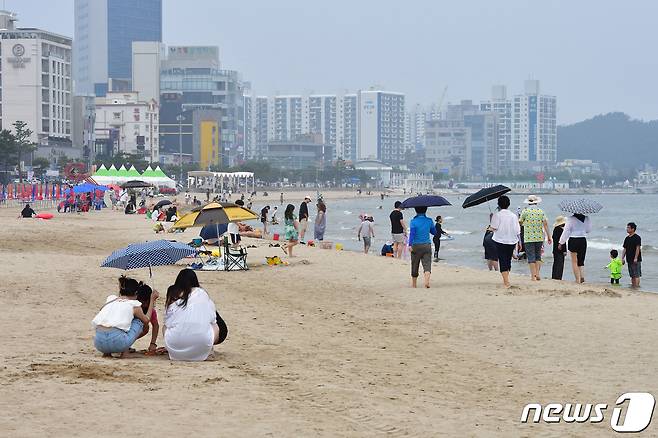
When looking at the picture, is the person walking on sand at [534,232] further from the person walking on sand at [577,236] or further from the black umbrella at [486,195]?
the person walking on sand at [577,236]

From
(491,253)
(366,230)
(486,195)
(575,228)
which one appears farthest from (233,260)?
(366,230)

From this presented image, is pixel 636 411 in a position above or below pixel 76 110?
below

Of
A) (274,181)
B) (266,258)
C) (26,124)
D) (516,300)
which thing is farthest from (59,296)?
(274,181)

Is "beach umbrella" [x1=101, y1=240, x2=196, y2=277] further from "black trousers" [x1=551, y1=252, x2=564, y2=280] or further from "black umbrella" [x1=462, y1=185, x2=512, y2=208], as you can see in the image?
"black trousers" [x1=551, y1=252, x2=564, y2=280]

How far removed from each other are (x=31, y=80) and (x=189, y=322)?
5029 inches

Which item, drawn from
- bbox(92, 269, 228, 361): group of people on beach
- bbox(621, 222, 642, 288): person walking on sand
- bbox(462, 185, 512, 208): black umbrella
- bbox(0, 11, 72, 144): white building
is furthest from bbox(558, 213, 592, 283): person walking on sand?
bbox(0, 11, 72, 144): white building

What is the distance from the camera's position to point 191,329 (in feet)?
33.4

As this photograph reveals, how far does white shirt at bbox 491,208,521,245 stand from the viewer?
671 inches

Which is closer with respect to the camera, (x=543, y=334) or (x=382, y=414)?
(x=382, y=414)

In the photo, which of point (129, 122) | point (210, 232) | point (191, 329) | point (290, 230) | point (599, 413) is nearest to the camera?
point (599, 413)

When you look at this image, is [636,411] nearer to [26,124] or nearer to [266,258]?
[266,258]

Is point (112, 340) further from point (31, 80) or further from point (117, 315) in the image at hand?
point (31, 80)

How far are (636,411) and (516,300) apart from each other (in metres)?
7.51

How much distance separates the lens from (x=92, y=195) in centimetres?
6319
